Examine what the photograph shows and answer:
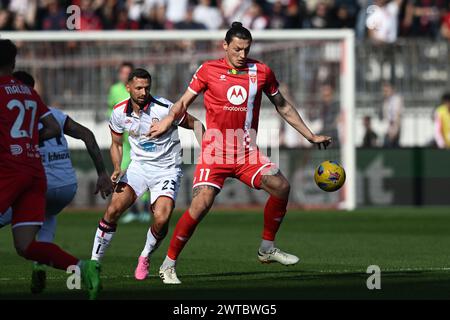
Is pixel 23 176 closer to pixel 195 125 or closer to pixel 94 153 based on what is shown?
pixel 94 153

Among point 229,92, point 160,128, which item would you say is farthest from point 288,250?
point 160,128

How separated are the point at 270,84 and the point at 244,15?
14616 millimetres

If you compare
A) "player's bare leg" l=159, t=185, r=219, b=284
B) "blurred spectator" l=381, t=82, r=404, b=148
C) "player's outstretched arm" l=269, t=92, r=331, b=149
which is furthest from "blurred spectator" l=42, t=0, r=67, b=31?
"player's bare leg" l=159, t=185, r=219, b=284

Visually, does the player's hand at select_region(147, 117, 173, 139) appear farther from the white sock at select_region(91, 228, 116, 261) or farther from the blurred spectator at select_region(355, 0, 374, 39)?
the blurred spectator at select_region(355, 0, 374, 39)

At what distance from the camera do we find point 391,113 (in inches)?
989

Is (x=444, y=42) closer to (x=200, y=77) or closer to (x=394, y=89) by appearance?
(x=394, y=89)

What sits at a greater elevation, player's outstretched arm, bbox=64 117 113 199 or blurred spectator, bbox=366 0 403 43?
blurred spectator, bbox=366 0 403 43

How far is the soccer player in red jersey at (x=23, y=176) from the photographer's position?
9.93 m

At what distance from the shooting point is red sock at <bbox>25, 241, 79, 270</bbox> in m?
10.0

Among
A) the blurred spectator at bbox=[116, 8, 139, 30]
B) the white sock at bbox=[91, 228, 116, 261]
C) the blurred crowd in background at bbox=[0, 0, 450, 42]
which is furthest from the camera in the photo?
the blurred spectator at bbox=[116, 8, 139, 30]

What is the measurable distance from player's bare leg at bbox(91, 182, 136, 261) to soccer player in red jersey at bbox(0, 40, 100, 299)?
257 centimetres
